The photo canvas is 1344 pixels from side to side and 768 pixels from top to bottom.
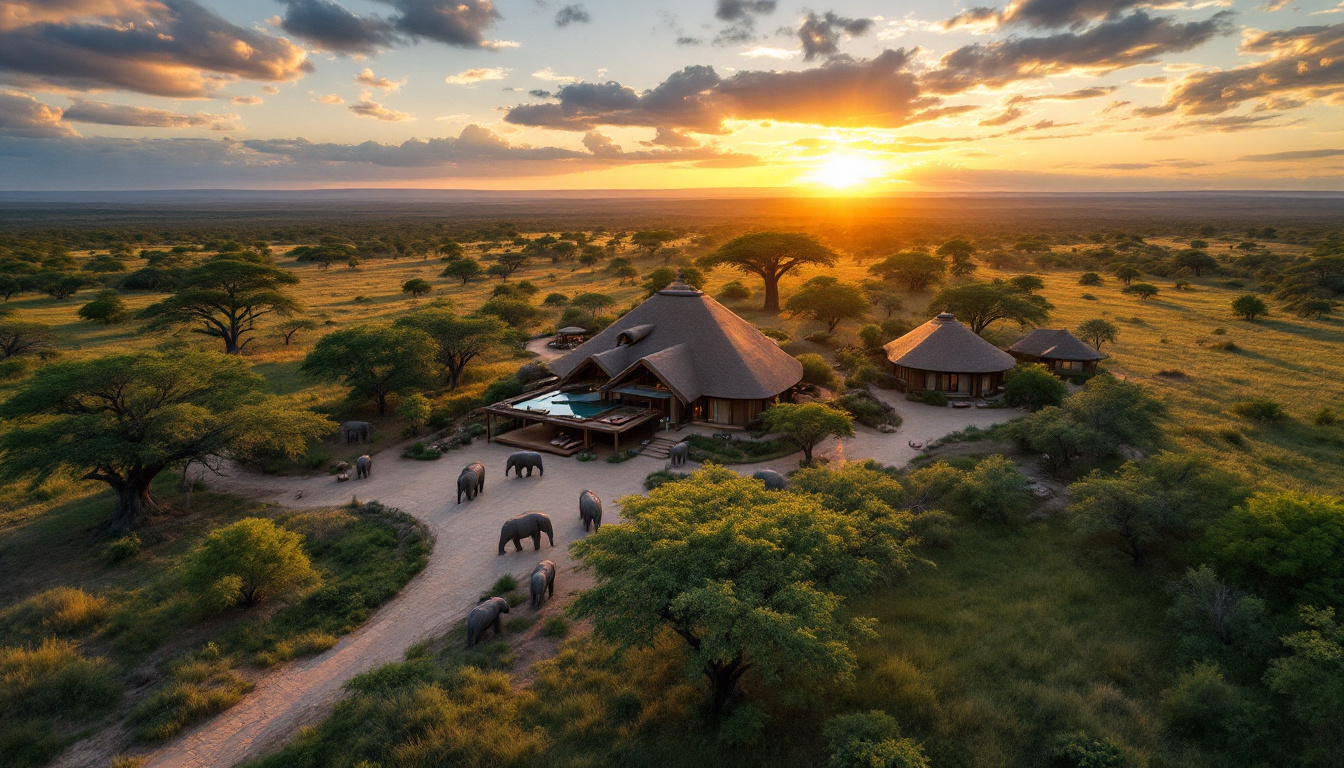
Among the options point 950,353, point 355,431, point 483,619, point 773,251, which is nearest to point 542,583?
point 483,619

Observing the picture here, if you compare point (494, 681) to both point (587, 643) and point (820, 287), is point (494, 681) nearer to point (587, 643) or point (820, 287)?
point (587, 643)

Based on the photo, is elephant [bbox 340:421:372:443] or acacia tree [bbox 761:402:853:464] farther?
elephant [bbox 340:421:372:443]

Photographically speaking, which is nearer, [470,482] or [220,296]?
[470,482]

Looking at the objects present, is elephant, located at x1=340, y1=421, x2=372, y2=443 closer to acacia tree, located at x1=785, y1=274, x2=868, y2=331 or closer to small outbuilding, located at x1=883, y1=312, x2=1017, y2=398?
small outbuilding, located at x1=883, y1=312, x2=1017, y2=398

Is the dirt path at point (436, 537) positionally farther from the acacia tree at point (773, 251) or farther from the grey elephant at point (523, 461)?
the acacia tree at point (773, 251)

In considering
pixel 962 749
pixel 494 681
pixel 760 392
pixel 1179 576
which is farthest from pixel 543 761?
pixel 760 392

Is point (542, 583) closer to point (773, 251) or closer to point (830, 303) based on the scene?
point (830, 303)

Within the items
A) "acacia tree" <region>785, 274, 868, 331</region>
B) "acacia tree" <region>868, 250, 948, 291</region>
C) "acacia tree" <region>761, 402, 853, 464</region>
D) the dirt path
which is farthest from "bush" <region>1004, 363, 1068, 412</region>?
"acacia tree" <region>868, 250, 948, 291</region>
